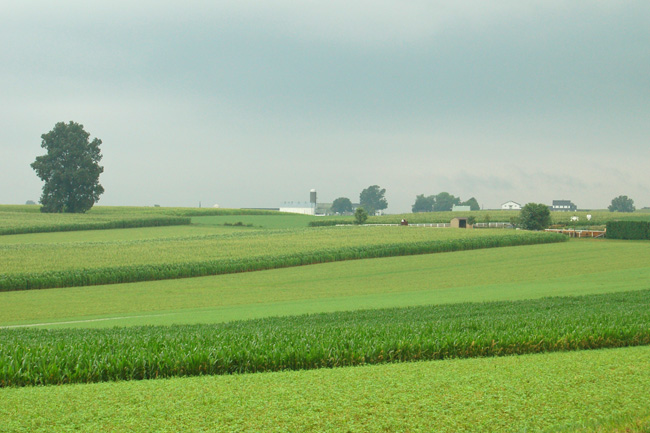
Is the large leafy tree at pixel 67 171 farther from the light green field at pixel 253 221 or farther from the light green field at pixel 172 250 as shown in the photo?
the light green field at pixel 172 250

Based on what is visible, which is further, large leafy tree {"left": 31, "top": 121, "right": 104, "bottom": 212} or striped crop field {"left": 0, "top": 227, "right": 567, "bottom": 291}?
large leafy tree {"left": 31, "top": 121, "right": 104, "bottom": 212}

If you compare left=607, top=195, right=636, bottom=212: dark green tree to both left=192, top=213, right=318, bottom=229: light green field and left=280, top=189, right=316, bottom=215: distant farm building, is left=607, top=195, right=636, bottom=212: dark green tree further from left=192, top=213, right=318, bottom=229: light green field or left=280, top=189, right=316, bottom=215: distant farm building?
left=192, top=213, right=318, bottom=229: light green field

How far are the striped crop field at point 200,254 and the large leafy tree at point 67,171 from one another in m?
44.3

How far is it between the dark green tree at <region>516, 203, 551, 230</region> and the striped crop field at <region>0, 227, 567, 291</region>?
16109 mm

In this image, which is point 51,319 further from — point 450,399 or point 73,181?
point 73,181

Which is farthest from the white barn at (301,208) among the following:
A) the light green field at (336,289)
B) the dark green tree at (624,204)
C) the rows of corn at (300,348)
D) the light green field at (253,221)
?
the rows of corn at (300,348)

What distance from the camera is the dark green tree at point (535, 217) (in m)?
75.9

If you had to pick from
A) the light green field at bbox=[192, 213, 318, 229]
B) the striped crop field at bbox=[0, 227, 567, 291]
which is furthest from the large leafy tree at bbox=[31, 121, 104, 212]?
the striped crop field at bbox=[0, 227, 567, 291]

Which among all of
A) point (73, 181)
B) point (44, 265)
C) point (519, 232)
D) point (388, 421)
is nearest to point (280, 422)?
point (388, 421)

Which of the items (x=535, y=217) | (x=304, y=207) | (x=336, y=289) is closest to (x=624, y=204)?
(x=304, y=207)

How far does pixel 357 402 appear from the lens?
673 centimetres

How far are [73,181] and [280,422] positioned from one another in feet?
320

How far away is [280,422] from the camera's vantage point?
20.3 ft

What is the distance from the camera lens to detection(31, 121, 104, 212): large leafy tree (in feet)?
311
